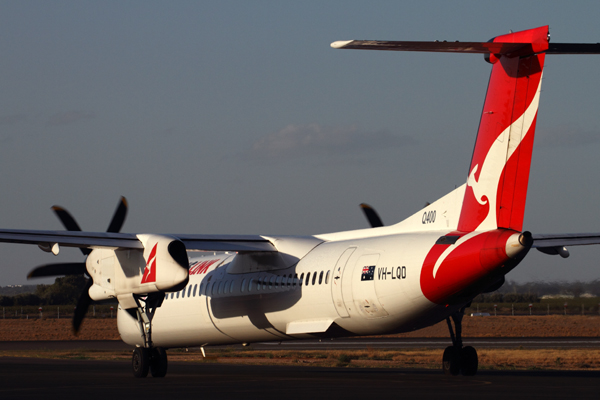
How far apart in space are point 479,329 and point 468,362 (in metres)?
37.0

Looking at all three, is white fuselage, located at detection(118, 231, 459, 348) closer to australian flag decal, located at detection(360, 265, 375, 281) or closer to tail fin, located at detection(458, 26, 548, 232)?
australian flag decal, located at detection(360, 265, 375, 281)

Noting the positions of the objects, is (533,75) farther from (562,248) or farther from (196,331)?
(196,331)

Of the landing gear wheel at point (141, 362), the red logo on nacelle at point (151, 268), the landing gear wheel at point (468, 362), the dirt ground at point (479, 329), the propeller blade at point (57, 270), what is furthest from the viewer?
the dirt ground at point (479, 329)

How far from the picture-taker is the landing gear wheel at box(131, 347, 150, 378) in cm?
2142

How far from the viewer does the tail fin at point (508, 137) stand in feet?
52.8

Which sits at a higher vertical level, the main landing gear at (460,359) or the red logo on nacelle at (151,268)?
the red logo on nacelle at (151,268)

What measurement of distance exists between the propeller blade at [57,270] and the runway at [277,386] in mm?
2888

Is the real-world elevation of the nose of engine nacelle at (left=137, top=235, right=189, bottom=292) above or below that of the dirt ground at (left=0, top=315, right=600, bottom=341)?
above

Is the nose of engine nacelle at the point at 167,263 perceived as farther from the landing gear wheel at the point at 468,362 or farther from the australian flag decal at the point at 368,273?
the landing gear wheel at the point at 468,362

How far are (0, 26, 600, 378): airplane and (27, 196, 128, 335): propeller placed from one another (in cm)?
4

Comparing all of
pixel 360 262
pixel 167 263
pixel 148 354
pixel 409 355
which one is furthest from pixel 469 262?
pixel 409 355

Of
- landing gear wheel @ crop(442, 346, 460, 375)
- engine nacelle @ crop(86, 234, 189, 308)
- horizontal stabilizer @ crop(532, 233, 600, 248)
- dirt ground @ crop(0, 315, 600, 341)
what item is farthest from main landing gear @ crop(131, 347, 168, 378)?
dirt ground @ crop(0, 315, 600, 341)

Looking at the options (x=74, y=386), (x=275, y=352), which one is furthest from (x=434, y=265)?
(x=275, y=352)

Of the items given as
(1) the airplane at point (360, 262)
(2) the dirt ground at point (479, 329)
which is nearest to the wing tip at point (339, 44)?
(1) the airplane at point (360, 262)
